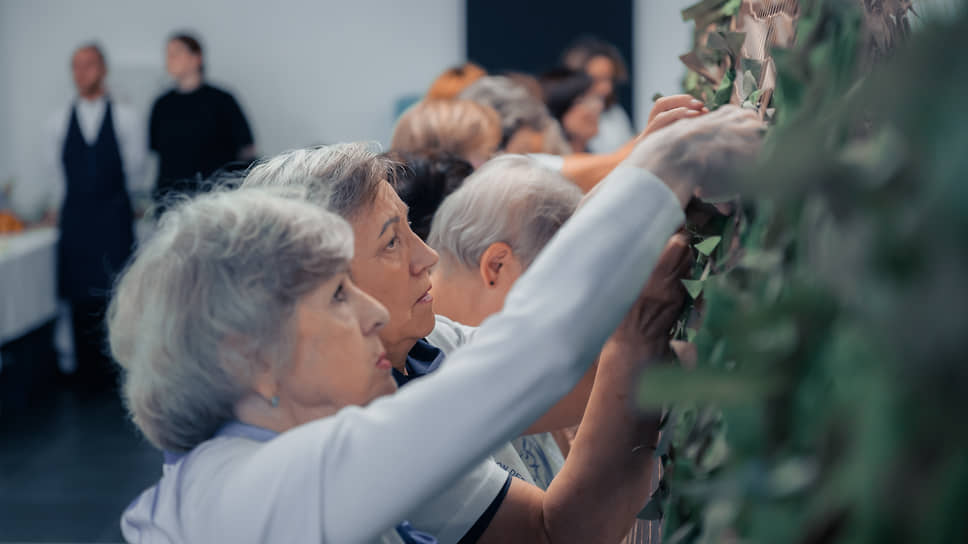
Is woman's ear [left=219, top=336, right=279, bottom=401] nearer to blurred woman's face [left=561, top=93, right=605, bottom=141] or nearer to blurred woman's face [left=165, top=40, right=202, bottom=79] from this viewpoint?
blurred woman's face [left=561, top=93, right=605, bottom=141]

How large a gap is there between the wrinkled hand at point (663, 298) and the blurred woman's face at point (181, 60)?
5.02 meters

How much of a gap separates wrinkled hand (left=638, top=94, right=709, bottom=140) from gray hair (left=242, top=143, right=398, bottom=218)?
40 cm

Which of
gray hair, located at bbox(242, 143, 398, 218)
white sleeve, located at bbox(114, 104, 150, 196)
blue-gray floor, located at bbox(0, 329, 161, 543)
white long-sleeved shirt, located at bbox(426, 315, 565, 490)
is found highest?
gray hair, located at bbox(242, 143, 398, 218)

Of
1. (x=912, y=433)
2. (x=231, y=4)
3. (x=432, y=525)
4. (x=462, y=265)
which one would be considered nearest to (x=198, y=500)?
(x=432, y=525)

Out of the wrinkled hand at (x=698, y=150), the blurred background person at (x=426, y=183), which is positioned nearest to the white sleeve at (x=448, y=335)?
the blurred background person at (x=426, y=183)

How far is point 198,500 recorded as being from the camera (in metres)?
0.81

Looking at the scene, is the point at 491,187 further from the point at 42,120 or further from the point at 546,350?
the point at 42,120

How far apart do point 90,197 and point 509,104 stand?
2975 millimetres

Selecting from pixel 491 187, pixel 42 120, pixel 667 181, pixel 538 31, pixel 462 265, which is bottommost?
pixel 42 120

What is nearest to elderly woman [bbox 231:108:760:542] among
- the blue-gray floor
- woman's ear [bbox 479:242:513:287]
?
woman's ear [bbox 479:242:513:287]

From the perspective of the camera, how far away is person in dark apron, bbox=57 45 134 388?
16.2 feet

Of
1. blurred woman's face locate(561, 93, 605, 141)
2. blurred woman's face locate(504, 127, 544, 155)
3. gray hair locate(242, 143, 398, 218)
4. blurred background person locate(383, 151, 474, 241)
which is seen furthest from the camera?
blurred woman's face locate(561, 93, 605, 141)

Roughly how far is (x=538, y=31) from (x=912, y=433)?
639cm

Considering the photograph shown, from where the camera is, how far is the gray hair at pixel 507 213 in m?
1.50
